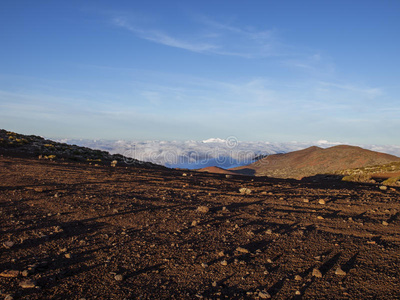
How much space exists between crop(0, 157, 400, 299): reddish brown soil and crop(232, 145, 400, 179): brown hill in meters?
26.2

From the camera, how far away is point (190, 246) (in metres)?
5.25

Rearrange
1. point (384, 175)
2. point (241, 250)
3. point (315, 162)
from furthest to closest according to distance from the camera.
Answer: point (315, 162), point (384, 175), point (241, 250)

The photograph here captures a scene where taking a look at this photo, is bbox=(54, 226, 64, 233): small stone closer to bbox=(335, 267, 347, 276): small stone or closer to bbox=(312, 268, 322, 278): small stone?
bbox=(312, 268, 322, 278): small stone

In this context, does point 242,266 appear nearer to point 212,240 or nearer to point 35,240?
point 212,240

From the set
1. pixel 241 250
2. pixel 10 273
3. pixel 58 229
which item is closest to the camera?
pixel 10 273

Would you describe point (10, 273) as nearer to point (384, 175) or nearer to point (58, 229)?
point (58, 229)

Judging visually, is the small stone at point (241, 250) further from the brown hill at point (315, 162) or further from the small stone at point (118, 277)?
the brown hill at point (315, 162)

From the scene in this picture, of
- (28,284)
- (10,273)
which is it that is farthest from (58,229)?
(28,284)

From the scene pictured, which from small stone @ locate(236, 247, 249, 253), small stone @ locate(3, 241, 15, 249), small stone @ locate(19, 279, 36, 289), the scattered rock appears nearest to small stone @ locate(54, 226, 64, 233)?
small stone @ locate(3, 241, 15, 249)

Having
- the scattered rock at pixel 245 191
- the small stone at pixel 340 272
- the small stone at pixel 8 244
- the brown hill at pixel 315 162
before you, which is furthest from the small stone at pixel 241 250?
the brown hill at pixel 315 162

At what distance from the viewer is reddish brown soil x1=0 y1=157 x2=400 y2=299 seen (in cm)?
383

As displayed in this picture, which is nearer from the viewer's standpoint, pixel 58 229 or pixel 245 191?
pixel 58 229

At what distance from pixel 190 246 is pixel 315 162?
3872 cm

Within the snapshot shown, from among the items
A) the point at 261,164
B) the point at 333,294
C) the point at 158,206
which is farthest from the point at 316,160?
the point at 333,294
